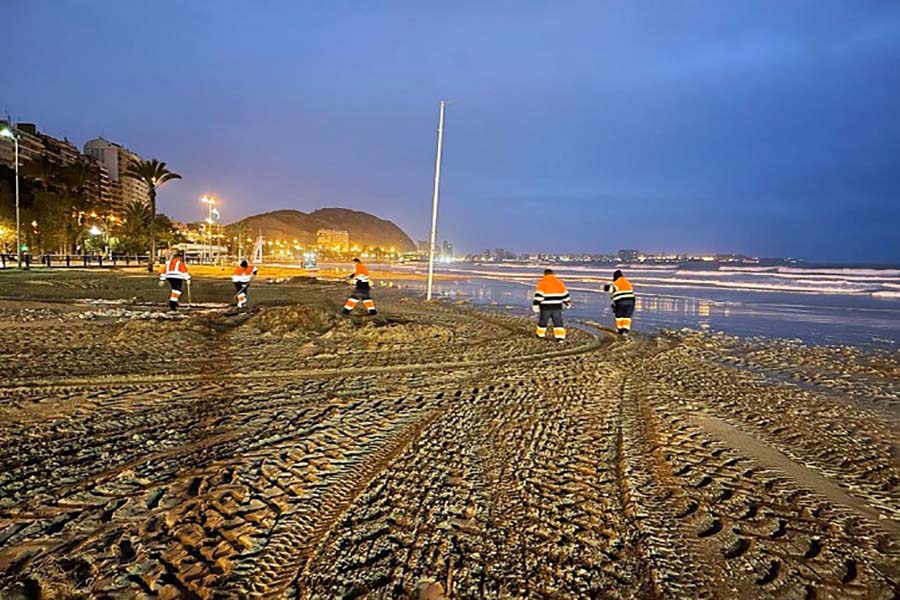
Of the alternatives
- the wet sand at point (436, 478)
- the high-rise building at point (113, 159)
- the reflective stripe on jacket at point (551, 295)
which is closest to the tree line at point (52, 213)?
the reflective stripe on jacket at point (551, 295)

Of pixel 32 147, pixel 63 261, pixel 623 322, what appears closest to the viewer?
pixel 623 322

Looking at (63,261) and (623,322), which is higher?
(623,322)

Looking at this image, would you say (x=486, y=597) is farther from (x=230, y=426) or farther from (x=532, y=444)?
(x=230, y=426)

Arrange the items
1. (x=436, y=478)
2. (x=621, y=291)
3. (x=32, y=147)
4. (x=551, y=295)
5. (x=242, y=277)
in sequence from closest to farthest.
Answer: (x=436, y=478)
(x=551, y=295)
(x=621, y=291)
(x=242, y=277)
(x=32, y=147)

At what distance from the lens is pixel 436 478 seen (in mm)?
4262

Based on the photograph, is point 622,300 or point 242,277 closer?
point 622,300

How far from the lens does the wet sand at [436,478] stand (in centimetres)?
299

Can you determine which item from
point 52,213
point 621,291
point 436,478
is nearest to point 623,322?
point 621,291

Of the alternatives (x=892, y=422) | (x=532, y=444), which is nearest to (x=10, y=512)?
(x=532, y=444)

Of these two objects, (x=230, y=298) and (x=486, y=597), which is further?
(x=230, y=298)

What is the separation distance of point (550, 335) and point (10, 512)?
35.7 feet

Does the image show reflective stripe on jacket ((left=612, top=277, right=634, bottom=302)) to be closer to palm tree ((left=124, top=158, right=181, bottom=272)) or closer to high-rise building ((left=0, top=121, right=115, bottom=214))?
palm tree ((left=124, top=158, right=181, bottom=272))

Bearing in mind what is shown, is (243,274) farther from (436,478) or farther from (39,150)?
(39,150)

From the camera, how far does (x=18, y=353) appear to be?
8.69 m
